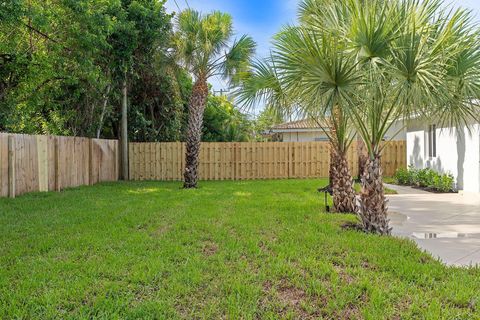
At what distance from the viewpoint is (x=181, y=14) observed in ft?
38.5

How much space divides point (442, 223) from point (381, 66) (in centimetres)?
361

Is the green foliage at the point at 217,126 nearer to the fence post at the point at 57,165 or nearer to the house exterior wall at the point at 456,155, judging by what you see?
the house exterior wall at the point at 456,155

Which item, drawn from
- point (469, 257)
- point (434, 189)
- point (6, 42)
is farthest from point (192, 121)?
point (469, 257)

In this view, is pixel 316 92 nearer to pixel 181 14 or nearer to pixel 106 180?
pixel 181 14

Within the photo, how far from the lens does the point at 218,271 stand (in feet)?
13.6

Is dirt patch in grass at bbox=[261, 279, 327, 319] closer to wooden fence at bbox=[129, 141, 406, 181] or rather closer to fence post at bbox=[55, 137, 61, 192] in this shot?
fence post at bbox=[55, 137, 61, 192]

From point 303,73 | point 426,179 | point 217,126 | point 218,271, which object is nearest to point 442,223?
point 303,73

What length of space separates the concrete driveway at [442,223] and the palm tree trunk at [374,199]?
0.60 m

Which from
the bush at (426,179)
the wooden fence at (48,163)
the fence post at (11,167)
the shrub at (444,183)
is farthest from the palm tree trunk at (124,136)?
the shrub at (444,183)

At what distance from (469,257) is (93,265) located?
15.3ft

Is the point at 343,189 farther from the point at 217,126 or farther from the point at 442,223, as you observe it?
the point at 217,126

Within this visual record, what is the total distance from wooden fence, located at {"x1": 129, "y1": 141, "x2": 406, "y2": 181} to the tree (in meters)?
10.7

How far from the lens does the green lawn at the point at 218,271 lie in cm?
328

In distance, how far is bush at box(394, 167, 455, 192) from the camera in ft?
39.3
